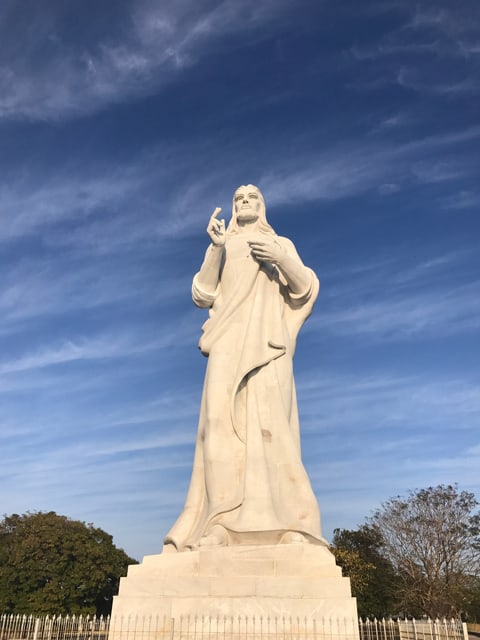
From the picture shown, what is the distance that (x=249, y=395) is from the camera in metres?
9.15

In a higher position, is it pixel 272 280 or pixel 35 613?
pixel 272 280

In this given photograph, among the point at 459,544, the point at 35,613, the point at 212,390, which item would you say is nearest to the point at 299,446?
the point at 212,390

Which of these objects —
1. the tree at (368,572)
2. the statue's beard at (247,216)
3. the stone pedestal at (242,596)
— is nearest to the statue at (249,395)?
Result: the statue's beard at (247,216)

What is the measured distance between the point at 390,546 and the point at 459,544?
378 centimetres

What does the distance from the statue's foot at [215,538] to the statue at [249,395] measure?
0.01 meters

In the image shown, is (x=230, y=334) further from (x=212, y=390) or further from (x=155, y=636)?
(x=155, y=636)

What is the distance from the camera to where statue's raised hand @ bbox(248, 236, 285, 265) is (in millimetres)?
9594

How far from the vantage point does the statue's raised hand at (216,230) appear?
9.75 meters

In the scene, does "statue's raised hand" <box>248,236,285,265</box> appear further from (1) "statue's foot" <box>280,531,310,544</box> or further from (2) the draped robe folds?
(1) "statue's foot" <box>280,531,310,544</box>

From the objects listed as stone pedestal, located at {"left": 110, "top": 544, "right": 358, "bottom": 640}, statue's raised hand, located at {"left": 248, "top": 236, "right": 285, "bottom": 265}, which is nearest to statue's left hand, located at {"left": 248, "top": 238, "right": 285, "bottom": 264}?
statue's raised hand, located at {"left": 248, "top": 236, "right": 285, "bottom": 265}


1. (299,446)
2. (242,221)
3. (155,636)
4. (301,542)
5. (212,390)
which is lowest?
(155,636)

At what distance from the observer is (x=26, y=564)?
33719 mm

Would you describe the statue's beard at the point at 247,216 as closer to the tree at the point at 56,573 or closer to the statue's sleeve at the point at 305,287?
the statue's sleeve at the point at 305,287

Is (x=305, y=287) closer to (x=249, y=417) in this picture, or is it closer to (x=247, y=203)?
(x=247, y=203)
